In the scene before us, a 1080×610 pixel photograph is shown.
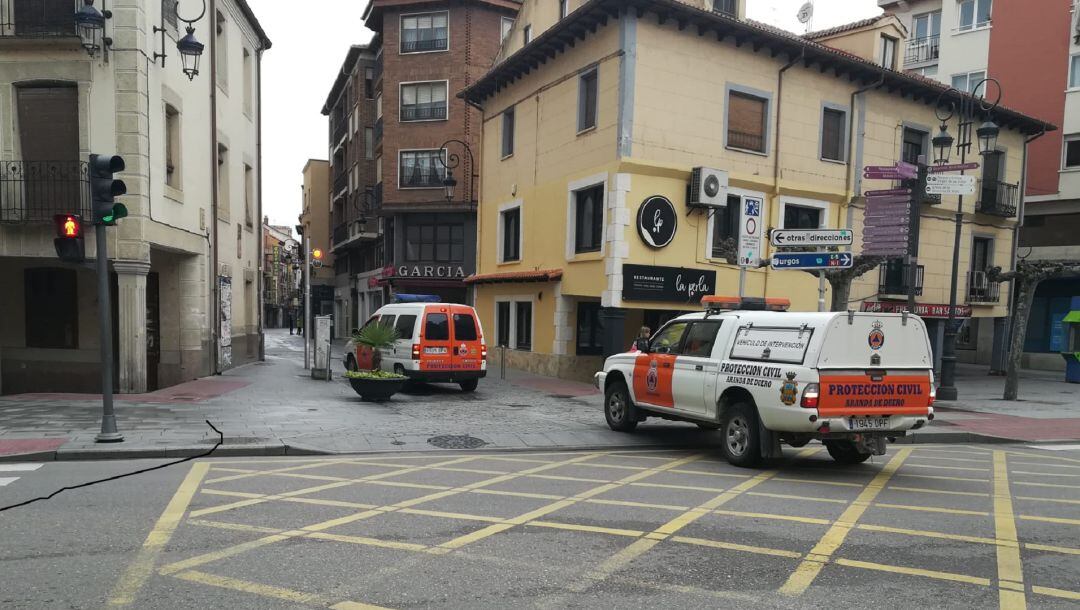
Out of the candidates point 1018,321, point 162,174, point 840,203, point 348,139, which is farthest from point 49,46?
point 348,139

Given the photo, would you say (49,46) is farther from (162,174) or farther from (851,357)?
(851,357)

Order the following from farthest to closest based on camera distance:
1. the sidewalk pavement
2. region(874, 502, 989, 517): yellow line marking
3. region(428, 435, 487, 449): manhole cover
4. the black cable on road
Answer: region(428, 435, 487, 449): manhole cover → the sidewalk pavement → region(874, 502, 989, 517): yellow line marking → the black cable on road

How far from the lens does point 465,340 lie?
51.2 ft

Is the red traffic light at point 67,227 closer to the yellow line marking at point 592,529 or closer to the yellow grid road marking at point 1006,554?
the yellow line marking at point 592,529

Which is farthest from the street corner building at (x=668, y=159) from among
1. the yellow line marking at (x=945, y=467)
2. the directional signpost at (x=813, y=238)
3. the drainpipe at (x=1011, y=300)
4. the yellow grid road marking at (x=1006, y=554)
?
the yellow grid road marking at (x=1006, y=554)

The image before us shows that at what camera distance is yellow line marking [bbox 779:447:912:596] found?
4449 mm

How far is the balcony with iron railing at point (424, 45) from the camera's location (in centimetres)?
3061

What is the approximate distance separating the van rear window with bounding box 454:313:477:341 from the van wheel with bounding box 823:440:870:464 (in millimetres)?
8739

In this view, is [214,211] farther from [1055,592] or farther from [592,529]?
[1055,592]

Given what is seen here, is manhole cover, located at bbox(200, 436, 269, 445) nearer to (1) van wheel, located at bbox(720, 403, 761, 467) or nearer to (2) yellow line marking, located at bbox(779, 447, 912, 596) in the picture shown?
(1) van wheel, located at bbox(720, 403, 761, 467)

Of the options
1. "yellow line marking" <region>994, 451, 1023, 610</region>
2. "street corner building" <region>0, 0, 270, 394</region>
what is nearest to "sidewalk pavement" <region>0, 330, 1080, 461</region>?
"street corner building" <region>0, 0, 270, 394</region>

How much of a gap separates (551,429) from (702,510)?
15.7ft

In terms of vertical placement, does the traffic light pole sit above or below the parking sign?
below

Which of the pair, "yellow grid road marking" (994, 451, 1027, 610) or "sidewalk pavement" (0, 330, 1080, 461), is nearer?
"yellow grid road marking" (994, 451, 1027, 610)
